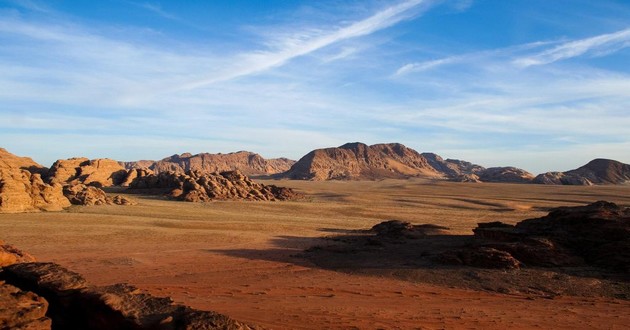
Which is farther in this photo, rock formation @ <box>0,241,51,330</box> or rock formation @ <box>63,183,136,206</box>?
rock formation @ <box>63,183,136,206</box>

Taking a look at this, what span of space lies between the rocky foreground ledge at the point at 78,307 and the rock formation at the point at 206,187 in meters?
40.1

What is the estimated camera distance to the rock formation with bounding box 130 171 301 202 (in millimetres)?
50203

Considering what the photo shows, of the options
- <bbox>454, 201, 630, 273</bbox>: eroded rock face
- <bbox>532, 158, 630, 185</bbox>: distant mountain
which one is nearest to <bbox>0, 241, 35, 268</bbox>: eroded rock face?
<bbox>454, 201, 630, 273</bbox>: eroded rock face

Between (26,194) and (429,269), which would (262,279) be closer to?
(429,269)

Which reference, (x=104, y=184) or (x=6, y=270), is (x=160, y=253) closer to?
(x=6, y=270)

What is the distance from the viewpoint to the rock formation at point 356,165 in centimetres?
15412

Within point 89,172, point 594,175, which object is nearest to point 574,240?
point 89,172

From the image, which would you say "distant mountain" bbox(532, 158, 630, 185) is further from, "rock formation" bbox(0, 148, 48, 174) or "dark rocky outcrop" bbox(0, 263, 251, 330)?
"dark rocky outcrop" bbox(0, 263, 251, 330)

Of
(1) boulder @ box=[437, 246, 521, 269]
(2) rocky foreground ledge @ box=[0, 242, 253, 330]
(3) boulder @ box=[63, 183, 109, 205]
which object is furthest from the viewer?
(3) boulder @ box=[63, 183, 109, 205]

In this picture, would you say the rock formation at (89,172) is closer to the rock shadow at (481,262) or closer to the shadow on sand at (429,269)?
the shadow on sand at (429,269)

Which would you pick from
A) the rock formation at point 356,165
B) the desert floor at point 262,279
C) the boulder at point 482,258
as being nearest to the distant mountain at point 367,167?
the rock formation at point 356,165

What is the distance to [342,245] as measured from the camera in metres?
22.2

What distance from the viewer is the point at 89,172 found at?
2347 inches

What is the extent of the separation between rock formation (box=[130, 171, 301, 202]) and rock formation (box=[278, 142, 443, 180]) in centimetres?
8442
